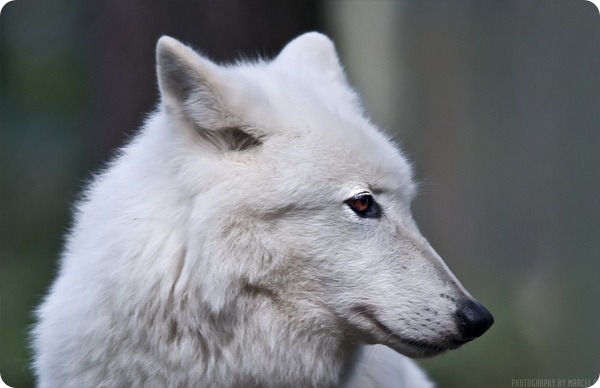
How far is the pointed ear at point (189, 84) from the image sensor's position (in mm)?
2988

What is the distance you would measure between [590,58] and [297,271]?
4.21 metres

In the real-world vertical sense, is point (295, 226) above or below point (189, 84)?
below

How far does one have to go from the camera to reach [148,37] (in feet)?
20.8

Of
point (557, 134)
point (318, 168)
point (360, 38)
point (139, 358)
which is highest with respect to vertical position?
point (557, 134)

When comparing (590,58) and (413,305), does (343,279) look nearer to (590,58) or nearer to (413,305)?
(413,305)

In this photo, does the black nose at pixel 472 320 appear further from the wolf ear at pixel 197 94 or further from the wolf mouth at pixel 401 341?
the wolf ear at pixel 197 94

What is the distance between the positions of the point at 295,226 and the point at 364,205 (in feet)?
0.98

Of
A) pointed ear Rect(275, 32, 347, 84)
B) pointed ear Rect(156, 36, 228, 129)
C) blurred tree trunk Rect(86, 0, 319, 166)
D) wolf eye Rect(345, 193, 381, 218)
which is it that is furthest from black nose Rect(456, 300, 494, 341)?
blurred tree trunk Rect(86, 0, 319, 166)

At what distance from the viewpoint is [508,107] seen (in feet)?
24.9

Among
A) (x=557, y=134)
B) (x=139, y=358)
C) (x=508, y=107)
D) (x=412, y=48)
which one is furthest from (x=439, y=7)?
(x=139, y=358)

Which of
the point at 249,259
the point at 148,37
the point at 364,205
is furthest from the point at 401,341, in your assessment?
the point at 148,37

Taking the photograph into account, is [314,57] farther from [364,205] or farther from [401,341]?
[401,341]

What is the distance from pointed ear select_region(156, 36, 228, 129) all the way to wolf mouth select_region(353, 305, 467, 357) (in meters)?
0.94

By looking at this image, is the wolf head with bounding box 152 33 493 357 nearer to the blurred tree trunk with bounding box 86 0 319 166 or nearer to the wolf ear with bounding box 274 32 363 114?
the wolf ear with bounding box 274 32 363 114
